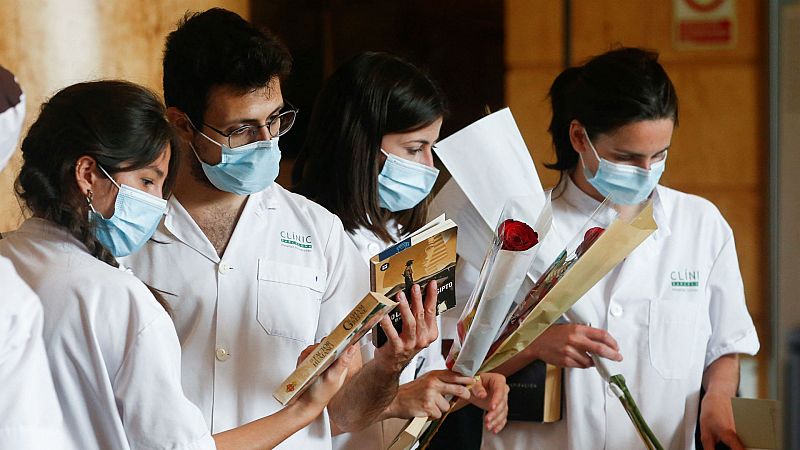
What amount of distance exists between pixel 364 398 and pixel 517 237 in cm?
45

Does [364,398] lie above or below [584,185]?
below

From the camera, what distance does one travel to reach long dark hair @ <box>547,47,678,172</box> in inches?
91.2

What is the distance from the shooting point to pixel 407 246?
1557mm

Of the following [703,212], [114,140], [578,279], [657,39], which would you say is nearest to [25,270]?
[114,140]

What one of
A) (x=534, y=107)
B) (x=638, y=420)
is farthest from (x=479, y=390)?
(x=534, y=107)

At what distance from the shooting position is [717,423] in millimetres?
2191

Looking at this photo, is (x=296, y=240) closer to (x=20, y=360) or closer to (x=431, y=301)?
(x=431, y=301)

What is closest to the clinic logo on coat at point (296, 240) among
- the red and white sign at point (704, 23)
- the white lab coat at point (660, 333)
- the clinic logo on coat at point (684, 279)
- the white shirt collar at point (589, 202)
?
the white lab coat at point (660, 333)

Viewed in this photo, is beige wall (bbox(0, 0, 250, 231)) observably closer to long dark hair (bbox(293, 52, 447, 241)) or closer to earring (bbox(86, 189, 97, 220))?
long dark hair (bbox(293, 52, 447, 241))

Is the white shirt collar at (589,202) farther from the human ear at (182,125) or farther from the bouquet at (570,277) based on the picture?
the human ear at (182,125)

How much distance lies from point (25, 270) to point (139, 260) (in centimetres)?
44

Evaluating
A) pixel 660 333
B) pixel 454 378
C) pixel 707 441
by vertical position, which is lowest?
pixel 707 441

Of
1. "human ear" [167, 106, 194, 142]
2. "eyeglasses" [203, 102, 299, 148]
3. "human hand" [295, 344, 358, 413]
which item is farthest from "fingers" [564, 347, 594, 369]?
"human ear" [167, 106, 194, 142]

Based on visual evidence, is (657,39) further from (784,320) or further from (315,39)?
(784,320)
